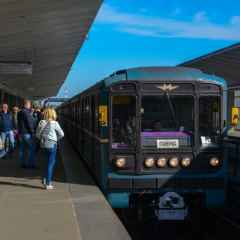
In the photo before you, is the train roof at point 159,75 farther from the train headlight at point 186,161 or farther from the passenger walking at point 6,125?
the passenger walking at point 6,125

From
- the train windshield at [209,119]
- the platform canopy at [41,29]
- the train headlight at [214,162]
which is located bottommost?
the train headlight at [214,162]

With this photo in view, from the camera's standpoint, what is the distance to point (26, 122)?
16984 mm

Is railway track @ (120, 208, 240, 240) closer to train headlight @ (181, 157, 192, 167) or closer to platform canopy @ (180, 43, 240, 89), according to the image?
train headlight @ (181, 157, 192, 167)

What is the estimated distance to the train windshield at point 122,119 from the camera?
1085 cm

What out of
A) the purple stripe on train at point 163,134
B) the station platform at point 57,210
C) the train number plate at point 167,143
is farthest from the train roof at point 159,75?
the station platform at point 57,210

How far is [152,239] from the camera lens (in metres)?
10.3

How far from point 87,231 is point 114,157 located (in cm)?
217

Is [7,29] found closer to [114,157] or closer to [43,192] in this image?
[43,192]

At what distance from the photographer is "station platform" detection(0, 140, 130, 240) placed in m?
8.60

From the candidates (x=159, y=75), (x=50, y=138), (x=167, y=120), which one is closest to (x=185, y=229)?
(x=167, y=120)

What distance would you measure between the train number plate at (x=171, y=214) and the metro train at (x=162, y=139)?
Result: 0.14m

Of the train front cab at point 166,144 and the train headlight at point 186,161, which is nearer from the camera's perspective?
the train front cab at point 166,144

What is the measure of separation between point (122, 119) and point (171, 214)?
1.67m

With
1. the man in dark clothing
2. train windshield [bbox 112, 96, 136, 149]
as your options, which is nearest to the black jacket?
the man in dark clothing
